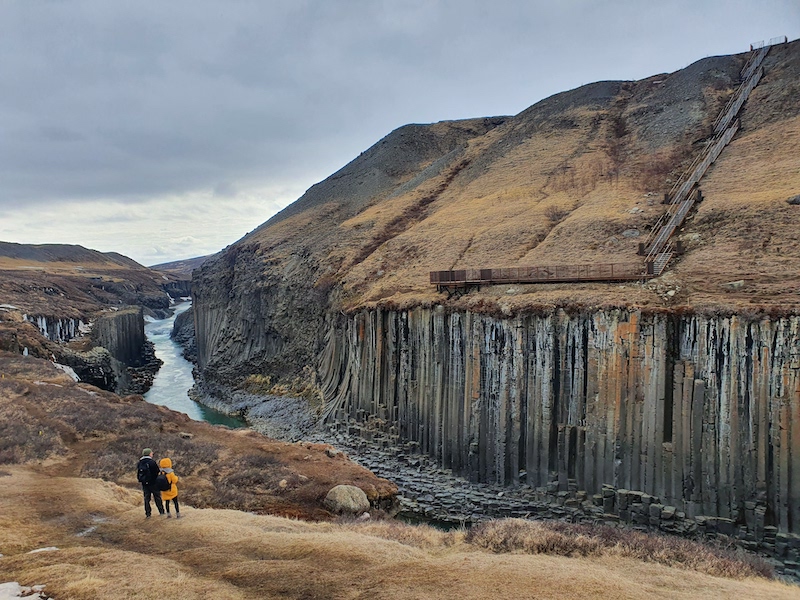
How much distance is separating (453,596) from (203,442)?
56.9ft

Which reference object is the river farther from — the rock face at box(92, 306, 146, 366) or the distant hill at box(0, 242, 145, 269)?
the distant hill at box(0, 242, 145, 269)

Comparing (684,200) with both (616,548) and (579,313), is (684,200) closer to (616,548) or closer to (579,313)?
(579,313)

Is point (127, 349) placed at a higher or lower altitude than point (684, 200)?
lower

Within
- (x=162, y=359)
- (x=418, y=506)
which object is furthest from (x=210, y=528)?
(x=162, y=359)

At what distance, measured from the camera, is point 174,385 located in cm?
5694

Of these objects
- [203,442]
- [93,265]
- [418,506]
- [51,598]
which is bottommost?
[418,506]

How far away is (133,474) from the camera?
18750 millimetres

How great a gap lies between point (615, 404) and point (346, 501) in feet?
36.4

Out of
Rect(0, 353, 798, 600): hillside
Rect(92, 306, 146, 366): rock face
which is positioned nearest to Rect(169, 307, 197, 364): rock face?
Rect(92, 306, 146, 366): rock face

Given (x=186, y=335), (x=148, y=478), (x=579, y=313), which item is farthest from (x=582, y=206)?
(x=186, y=335)

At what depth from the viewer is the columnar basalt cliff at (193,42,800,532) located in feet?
63.2

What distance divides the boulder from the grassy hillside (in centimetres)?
1126

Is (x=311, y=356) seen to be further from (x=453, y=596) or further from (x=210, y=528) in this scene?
(x=453, y=596)

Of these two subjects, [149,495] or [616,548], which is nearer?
[616,548]
